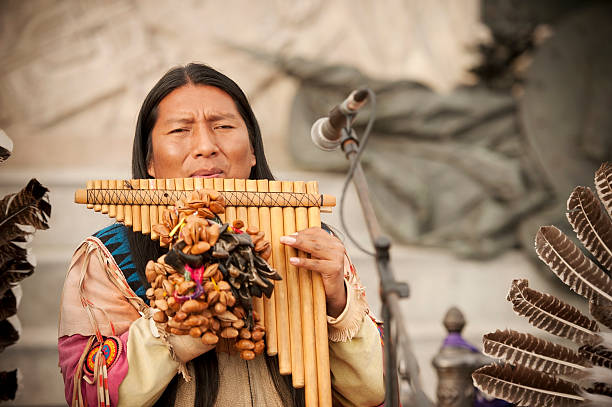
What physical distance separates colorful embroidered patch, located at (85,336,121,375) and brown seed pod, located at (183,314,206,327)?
10.0 inches

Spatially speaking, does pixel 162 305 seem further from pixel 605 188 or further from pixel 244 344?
pixel 605 188

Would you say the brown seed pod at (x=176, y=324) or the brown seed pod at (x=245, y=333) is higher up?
the brown seed pod at (x=176, y=324)

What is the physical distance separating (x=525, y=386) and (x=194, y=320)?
2.66 feet

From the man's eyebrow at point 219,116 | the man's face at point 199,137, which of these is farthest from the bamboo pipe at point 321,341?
the man's eyebrow at point 219,116

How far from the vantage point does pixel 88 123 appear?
489 cm

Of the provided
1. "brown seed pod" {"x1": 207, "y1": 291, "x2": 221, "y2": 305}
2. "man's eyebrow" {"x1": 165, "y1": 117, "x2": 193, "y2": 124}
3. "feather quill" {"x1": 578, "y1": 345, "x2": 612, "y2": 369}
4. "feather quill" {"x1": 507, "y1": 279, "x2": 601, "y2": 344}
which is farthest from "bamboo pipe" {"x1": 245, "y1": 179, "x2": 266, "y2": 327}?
"feather quill" {"x1": 578, "y1": 345, "x2": 612, "y2": 369}

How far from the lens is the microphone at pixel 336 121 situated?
1.59 meters

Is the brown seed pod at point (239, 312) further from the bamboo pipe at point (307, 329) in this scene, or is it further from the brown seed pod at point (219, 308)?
the bamboo pipe at point (307, 329)

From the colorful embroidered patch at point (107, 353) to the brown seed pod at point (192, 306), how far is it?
27 cm

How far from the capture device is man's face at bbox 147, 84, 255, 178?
192 cm

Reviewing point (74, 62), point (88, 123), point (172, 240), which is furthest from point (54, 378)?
point (172, 240)

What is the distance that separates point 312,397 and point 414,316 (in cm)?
306

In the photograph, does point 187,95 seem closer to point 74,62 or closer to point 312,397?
point 312,397

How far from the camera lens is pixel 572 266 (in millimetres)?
1707
